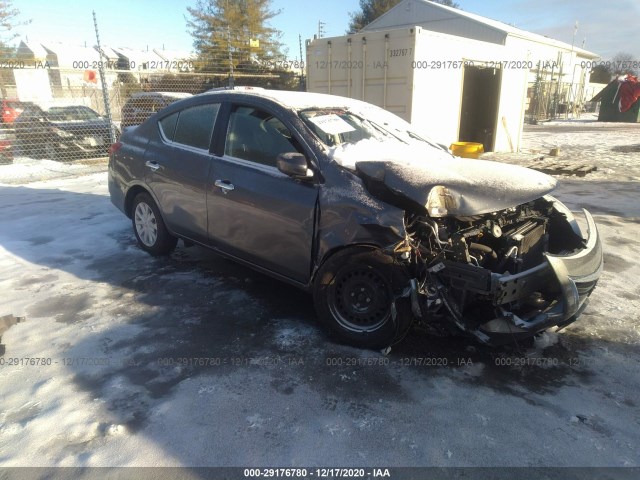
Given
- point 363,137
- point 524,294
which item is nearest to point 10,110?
point 363,137

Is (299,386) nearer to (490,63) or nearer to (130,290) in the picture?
(130,290)

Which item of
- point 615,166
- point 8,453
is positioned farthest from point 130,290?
point 615,166

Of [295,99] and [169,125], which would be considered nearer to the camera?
[295,99]

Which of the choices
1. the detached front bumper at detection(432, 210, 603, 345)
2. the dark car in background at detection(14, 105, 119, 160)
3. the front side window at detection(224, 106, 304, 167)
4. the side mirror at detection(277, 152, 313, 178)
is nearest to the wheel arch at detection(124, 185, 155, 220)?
the front side window at detection(224, 106, 304, 167)

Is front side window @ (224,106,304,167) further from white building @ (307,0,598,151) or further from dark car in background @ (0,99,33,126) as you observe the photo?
dark car in background @ (0,99,33,126)

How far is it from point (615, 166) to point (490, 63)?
420cm

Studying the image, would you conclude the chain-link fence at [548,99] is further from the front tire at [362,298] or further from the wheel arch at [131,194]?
the front tire at [362,298]

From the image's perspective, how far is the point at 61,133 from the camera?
1127 cm

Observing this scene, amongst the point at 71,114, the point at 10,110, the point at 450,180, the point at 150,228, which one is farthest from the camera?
the point at 71,114

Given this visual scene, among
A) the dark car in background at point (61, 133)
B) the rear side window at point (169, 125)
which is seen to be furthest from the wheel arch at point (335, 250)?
the dark car in background at point (61, 133)

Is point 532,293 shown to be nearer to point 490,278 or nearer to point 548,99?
point 490,278

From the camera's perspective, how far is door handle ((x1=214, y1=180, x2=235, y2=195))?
150 inches

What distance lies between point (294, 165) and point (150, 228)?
2.43 metres

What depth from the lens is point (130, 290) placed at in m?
4.25
